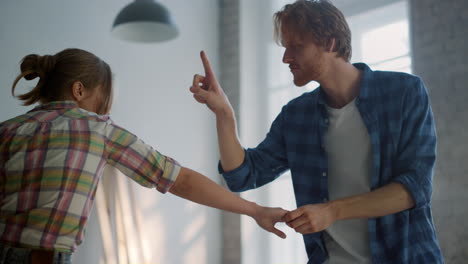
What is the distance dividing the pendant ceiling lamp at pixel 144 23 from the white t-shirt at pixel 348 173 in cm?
180

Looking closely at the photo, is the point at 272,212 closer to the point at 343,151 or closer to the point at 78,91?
the point at 343,151

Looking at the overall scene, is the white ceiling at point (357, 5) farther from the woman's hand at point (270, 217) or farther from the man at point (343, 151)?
the woman's hand at point (270, 217)

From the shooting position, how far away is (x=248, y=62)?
4730 mm

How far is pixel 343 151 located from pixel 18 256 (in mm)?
1042

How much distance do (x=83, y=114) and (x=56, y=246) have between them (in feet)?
1.23

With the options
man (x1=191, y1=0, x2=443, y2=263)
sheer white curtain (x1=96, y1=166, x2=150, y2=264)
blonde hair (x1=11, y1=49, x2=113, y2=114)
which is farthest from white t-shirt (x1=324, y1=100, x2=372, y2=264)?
sheer white curtain (x1=96, y1=166, x2=150, y2=264)

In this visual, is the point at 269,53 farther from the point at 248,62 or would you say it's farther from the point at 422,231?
the point at 422,231

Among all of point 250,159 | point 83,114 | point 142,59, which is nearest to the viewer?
point 83,114

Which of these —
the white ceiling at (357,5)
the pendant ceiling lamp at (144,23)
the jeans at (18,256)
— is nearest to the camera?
the jeans at (18,256)

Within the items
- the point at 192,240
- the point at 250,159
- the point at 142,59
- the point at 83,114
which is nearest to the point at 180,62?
the point at 142,59

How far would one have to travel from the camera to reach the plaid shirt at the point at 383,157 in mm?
1388

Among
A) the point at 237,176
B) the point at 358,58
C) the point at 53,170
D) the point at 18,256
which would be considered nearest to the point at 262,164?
the point at 237,176

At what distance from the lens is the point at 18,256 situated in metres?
1.08

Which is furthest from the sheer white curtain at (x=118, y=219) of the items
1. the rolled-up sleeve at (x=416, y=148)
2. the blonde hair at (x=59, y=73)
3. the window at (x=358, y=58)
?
the window at (x=358, y=58)
